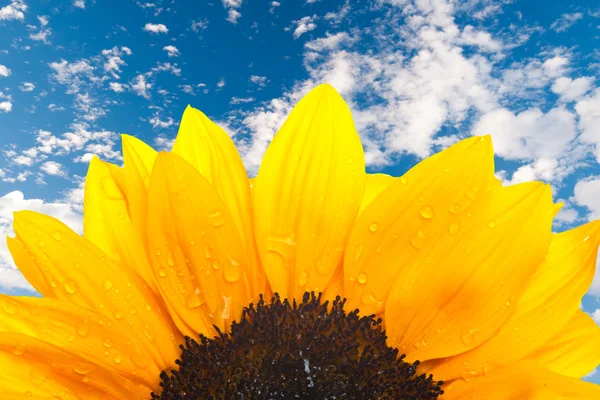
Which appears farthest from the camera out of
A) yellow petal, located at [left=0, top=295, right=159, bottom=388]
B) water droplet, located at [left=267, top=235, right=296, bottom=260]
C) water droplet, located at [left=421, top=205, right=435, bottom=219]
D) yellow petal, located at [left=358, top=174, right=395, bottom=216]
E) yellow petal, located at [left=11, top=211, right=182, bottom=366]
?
yellow petal, located at [left=358, top=174, right=395, bottom=216]

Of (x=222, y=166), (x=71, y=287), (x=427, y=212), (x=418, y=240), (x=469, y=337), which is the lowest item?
(x=469, y=337)

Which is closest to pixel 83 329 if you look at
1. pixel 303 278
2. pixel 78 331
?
pixel 78 331

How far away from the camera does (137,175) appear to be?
3.69 meters

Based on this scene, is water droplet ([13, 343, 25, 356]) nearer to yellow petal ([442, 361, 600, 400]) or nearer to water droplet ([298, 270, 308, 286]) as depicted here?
water droplet ([298, 270, 308, 286])

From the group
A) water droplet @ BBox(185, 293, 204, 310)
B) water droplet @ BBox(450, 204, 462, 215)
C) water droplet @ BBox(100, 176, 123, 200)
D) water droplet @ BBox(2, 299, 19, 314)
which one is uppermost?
water droplet @ BBox(100, 176, 123, 200)

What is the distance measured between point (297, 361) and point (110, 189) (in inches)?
54.9

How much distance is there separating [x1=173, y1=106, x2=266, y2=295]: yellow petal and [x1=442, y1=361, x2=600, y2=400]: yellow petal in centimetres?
127

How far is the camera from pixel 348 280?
3.80 metres

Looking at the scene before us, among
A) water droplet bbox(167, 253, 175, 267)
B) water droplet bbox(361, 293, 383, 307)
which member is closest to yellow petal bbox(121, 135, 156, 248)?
water droplet bbox(167, 253, 175, 267)

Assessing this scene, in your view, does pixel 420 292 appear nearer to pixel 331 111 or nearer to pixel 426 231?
pixel 426 231

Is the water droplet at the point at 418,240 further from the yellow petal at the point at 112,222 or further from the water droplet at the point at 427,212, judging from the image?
the yellow petal at the point at 112,222

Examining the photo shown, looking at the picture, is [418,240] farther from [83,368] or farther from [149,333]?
[83,368]

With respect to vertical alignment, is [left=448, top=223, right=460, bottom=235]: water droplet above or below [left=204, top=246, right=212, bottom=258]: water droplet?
above

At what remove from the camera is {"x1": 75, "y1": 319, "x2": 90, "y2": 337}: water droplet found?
333 cm
